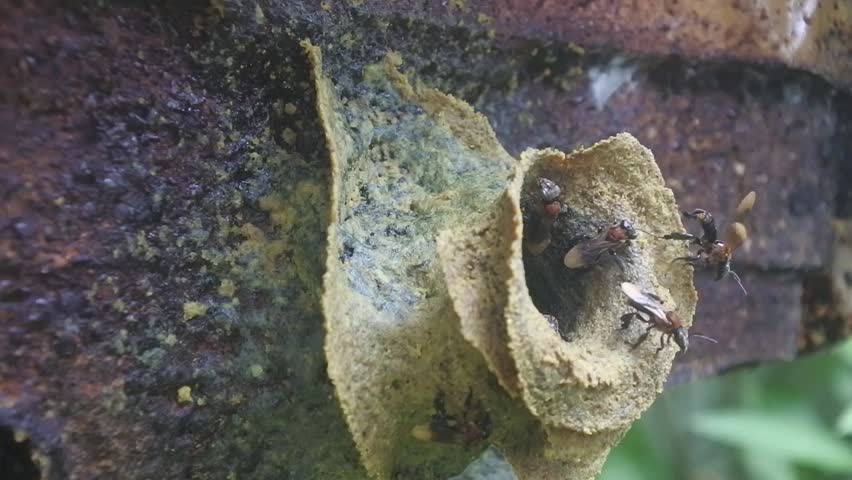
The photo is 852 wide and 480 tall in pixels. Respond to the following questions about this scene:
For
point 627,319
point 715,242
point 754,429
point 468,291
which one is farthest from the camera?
point 754,429

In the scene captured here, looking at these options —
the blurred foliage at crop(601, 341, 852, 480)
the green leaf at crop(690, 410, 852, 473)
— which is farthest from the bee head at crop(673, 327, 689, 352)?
the green leaf at crop(690, 410, 852, 473)

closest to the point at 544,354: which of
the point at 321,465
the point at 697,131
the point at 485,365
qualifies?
the point at 485,365

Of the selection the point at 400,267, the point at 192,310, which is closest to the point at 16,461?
the point at 192,310

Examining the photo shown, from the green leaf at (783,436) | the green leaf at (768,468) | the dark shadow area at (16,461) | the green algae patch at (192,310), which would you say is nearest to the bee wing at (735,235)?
the green algae patch at (192,310)

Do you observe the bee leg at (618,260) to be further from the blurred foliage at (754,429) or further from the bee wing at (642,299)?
the blurred foliage at (754,429)

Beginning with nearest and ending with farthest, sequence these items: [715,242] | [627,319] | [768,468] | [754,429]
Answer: [627,319]
[715,242]
[754,429]
[768,468]

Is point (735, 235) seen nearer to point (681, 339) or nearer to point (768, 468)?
point (681, 339)

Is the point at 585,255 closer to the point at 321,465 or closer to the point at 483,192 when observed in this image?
the point at 483,192
